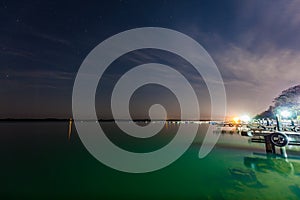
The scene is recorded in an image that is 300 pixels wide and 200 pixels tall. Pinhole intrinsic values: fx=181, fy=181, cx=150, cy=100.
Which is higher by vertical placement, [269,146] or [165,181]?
[269,146]

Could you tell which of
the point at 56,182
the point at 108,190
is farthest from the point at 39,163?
the point at 108,190

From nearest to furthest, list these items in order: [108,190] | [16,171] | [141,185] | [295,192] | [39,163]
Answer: [295,192], [108,190], [141,185], [16,171], [39,163]

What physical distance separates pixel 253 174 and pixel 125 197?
29.9 ft

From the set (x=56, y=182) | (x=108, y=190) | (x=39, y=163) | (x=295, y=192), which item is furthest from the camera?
(x=39, y=163)

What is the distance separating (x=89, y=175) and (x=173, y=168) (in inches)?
277

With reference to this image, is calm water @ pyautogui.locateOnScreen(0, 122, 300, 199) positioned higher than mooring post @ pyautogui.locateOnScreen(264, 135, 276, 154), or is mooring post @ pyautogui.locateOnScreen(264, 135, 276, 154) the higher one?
mooring post @ pyautogui.locateOnScreen(264, 135, 276, 154)

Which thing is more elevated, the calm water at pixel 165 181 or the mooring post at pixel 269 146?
the mooring post at pixel 269 146

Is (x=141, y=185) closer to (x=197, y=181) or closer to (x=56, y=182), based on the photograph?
(x=197, y=181)

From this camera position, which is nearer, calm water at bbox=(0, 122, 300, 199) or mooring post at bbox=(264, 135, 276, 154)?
calm water at bbox=(0, 122, 300, 199)

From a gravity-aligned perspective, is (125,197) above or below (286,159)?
below

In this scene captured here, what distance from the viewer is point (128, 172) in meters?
15.1

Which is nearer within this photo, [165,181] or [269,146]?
[165,181]

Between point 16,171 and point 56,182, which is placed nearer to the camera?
point 56,182

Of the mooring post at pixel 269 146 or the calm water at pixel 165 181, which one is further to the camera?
the mooring post at pixel 269 146
